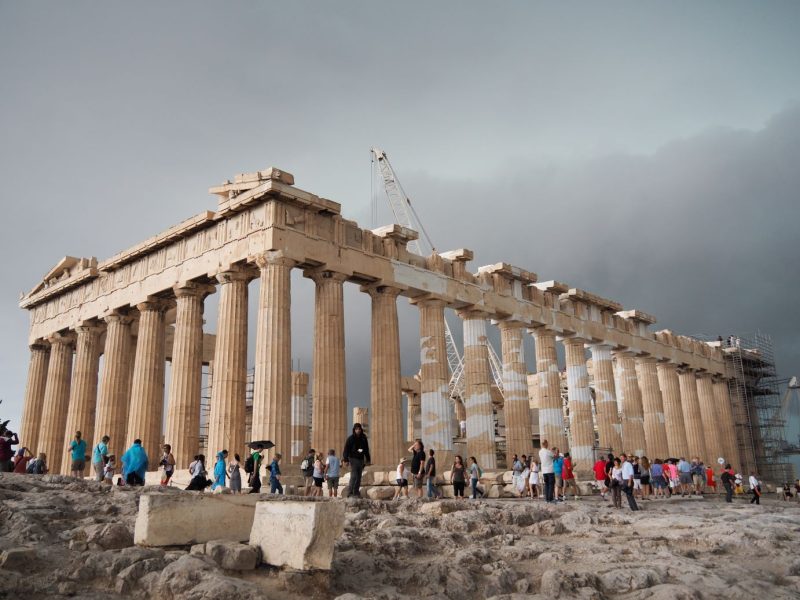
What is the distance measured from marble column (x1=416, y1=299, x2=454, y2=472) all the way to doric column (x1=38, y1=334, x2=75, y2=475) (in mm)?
16932

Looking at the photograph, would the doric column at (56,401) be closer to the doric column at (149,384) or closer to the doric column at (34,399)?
the doric column at (34,399)

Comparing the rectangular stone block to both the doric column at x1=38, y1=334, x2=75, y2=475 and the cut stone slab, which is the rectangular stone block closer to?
the cut stone slab

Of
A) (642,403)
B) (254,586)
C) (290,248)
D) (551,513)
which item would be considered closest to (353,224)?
(290,248)

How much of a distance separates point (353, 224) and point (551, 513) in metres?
15.5

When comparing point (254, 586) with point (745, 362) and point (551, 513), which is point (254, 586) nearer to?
point (551, 513)

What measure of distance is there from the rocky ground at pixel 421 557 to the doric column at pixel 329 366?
398 inches

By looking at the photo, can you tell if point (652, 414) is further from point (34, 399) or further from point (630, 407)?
point (34, 399)

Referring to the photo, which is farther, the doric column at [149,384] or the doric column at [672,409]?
the doric column at [672,409]

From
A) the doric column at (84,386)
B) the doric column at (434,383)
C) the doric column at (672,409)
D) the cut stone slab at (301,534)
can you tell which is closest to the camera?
the cut stone slab at (301,534)

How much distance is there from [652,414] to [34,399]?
110ft

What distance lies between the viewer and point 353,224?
28.5 metres

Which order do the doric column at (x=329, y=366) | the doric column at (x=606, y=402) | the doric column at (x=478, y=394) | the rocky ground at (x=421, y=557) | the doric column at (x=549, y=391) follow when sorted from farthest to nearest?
the doric column at (x=606, y=402) → the doric column at (x=549, y=391) → the doric column at (x=478, y=394) → the doric column at (x=329, y=366) → the rocky ground at (x=421, y=557)

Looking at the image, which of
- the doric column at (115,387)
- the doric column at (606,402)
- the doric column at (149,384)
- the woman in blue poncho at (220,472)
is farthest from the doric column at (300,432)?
the doric column at (606,402)

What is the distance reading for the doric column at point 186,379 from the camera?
2675 cm
